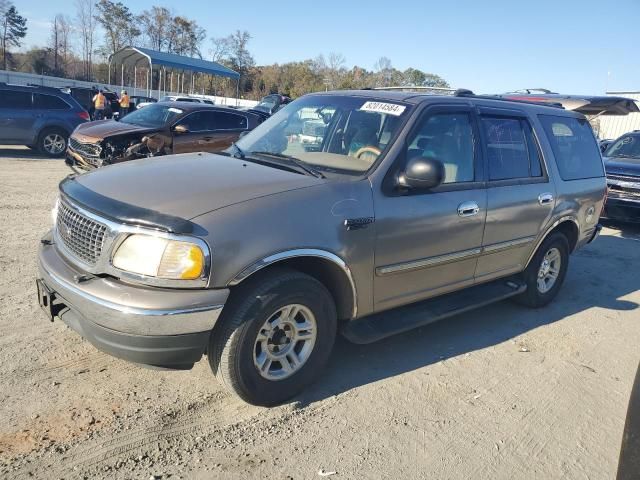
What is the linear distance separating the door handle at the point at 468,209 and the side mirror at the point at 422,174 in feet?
1.76

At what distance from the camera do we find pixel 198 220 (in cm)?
281

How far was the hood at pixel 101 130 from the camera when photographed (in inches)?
393

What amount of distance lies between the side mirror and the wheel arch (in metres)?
2.06

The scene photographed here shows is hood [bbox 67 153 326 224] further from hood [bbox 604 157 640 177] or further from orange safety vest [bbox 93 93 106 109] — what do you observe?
orange safety vest [bbox 93 93 106 109]

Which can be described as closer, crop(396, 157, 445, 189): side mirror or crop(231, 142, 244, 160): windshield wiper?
crop(396, 157, 445, 189): side mirror

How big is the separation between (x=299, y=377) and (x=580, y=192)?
376 centimetres

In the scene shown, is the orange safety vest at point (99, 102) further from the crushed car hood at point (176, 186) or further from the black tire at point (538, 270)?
the black tire at point (538, 270)

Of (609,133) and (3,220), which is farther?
(609,133)

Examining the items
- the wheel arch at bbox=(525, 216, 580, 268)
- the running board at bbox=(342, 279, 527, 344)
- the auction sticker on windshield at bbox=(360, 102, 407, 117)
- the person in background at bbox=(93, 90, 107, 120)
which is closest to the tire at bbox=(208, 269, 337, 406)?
the running board at bbox=(342, 279, 527, 344)

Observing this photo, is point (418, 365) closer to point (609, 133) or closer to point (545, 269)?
point (545, 269)

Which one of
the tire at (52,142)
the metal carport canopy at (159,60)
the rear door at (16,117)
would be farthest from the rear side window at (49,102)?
the metal carport canopy at (159,60)

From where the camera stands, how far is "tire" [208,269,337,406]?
2957mm

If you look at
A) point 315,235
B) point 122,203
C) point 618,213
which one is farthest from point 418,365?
point 618,213

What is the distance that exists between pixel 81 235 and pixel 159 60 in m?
32.3
